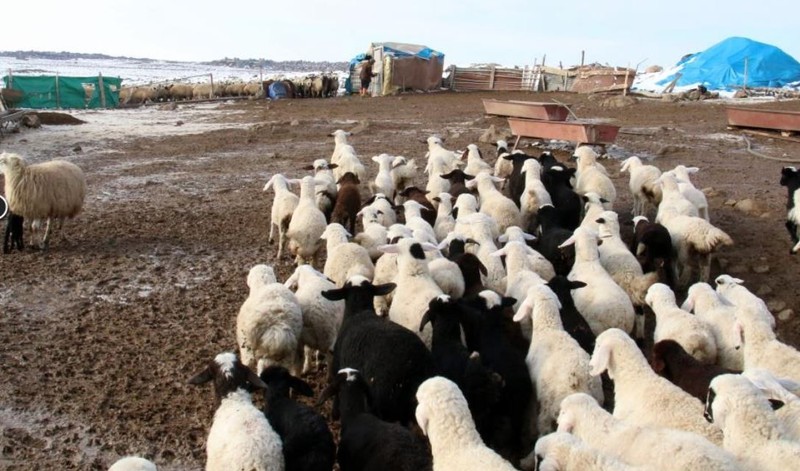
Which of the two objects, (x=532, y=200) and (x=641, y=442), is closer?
(x=641, y=442)

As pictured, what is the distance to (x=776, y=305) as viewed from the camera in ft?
21.8

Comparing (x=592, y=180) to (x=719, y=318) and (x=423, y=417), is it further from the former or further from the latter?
(x=423, y=417)

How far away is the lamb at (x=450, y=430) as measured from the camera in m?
3.35

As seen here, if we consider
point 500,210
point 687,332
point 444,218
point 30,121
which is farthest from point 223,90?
point 687,332

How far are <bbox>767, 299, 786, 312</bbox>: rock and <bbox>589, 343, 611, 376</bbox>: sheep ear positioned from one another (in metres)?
3.16

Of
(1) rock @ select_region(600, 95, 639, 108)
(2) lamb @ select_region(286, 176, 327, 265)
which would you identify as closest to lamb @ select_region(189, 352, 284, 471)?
(2) lamb @ select_region(286, 176, 327, 265)

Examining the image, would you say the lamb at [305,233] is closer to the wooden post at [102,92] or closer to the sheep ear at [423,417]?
the sheep ear at [423,417]

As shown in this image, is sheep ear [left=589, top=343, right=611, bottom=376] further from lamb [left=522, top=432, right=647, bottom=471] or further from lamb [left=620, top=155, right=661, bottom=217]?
lamb [left=620, top=155, right=661, bottom=217]

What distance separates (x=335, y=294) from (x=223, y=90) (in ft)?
115

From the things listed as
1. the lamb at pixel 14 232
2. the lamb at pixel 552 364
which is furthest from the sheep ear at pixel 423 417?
the lamb at pixel 14 232

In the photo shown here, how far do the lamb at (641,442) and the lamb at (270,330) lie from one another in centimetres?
203

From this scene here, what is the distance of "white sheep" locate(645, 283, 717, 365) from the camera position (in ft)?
16.2

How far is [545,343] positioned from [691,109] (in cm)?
2018

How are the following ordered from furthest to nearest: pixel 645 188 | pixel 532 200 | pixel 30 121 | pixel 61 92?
pixel 61 92
pixel 30 121
pixel 645 188
pixel 532 200
